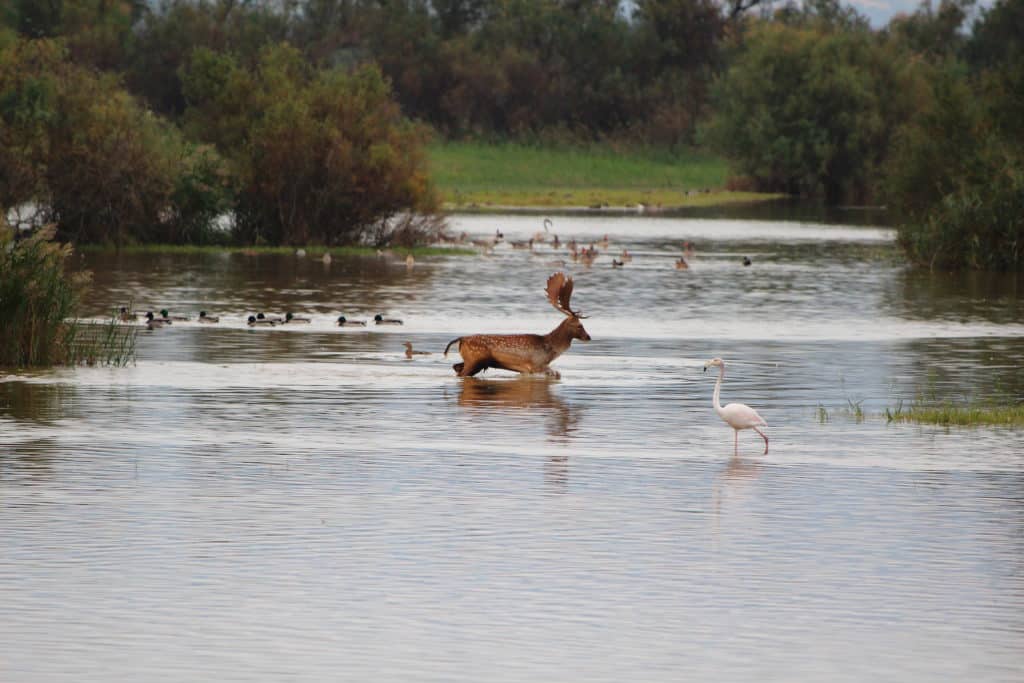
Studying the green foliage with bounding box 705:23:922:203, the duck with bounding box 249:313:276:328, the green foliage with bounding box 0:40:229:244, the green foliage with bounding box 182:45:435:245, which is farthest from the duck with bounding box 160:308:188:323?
the green foliage with bounding box 705:23:922:203

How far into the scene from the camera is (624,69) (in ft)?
375

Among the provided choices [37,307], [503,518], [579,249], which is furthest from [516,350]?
[579,249]

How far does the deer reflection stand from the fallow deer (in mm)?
147

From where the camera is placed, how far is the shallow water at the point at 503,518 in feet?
32.9

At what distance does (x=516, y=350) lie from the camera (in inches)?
883

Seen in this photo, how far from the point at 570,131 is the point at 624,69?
876cm

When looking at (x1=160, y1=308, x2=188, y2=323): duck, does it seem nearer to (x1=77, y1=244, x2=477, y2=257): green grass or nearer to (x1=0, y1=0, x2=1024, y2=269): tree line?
(x1=77, y1=244, x2=477, y2=257): green grass

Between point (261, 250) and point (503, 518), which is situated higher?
point (261, 250)

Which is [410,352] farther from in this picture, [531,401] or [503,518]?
[503,518]

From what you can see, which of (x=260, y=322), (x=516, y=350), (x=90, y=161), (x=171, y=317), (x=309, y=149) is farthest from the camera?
(x=309, y=149)

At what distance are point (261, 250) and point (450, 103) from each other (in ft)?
199

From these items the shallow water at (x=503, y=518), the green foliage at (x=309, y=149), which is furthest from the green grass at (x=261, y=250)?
the shallow water at (x=503, y=518)

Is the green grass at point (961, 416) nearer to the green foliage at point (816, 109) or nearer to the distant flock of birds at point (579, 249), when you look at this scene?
the distant flock of birds at point (579, 249)

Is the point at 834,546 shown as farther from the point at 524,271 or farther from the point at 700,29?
the point at 700,29
